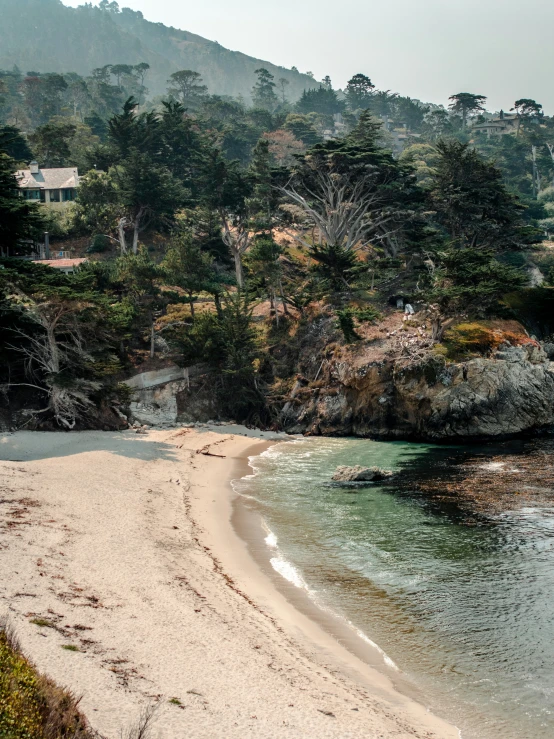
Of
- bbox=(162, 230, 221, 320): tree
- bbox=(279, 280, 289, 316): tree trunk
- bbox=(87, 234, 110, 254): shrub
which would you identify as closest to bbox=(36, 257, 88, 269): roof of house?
bbox=(87, 234, 110, 254): shrub

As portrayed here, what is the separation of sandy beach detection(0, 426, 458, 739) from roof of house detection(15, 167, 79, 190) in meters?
55.1

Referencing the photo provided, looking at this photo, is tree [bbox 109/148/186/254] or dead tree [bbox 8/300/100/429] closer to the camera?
dead tree [bbox 8/300/100/429]

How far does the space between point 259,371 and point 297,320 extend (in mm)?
5148

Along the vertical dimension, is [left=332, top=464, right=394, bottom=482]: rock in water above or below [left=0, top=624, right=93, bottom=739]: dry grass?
below

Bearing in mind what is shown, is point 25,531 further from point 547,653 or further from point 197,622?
point 547,653

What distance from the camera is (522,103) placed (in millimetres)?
128000

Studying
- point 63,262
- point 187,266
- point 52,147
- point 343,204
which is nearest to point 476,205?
point 343,204

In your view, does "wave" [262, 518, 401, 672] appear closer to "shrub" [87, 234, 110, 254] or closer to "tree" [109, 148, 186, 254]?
"tree" [109, 148, 186, 254]

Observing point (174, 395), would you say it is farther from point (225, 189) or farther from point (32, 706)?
point (32, 706)

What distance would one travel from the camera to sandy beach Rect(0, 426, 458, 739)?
330 inches

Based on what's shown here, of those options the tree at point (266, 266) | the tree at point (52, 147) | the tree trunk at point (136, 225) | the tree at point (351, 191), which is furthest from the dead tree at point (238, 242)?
the tree at point (52, 147)

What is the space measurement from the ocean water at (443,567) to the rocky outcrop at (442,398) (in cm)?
527

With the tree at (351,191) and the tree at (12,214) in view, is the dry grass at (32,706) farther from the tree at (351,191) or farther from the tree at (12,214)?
the tree at (351,191)

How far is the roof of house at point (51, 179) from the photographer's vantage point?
6731 cm
